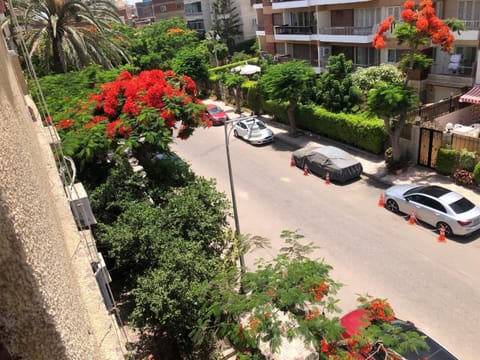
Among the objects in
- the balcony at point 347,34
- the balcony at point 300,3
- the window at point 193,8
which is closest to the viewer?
the balcony at point 347,34

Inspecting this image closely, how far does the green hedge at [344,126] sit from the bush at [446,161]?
10.3 feet

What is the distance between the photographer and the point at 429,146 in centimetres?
1853

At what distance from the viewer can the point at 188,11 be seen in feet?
193

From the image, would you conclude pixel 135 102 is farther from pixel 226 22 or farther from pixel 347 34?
pixel 226 22

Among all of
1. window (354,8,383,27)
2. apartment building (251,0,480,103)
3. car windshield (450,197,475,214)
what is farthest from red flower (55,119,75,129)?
window (354,8,383,27)

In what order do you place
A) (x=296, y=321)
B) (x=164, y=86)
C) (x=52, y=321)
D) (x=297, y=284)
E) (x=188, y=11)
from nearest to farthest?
(x=52, y=321), (x=296, y=321), (x=297, y=284), (x=164, y=86), (x=188, y=11)

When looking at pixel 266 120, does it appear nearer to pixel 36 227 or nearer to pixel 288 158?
pixel 288 158

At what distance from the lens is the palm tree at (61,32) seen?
18.9 m

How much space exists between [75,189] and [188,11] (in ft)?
184

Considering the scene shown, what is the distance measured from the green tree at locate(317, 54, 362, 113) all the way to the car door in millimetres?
9363

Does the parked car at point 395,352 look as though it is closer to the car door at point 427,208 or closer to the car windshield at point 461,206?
the car door at point 427,208

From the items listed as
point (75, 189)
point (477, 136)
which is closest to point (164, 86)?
point (75, 189)

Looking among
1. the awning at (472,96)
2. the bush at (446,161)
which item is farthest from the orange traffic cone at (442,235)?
the awning at (472,96)

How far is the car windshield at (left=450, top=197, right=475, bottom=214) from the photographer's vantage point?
13906mm
